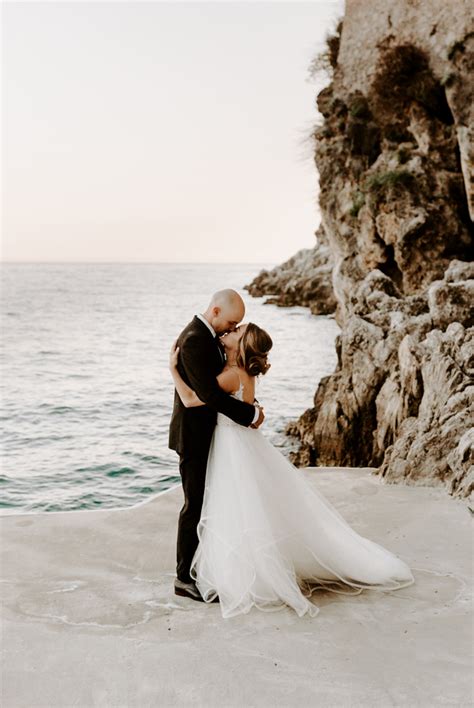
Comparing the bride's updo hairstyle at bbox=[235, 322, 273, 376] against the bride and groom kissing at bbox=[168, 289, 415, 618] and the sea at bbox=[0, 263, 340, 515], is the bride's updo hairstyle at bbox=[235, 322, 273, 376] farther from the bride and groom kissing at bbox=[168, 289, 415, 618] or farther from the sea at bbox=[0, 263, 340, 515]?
the sea at bbox=[0, 263, 340, 515]

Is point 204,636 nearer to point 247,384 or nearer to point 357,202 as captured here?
point 247,384

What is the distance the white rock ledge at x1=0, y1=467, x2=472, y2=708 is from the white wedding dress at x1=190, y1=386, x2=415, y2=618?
0.12 metres

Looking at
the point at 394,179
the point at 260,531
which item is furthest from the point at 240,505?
the point at 394,179

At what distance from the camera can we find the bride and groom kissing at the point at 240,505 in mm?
4473

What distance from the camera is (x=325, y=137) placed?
21.0 m

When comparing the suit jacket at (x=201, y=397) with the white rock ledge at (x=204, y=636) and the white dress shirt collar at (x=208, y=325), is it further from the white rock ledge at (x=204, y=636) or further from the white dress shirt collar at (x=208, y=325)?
the white rock ledge at (x=204, y=636)

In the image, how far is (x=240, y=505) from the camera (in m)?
4.53

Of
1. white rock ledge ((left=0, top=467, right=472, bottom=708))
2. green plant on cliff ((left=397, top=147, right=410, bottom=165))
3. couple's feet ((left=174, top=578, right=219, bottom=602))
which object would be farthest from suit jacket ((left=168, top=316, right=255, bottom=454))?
green plant on cliff ((left=397, top=147, right=410, bottom=165))

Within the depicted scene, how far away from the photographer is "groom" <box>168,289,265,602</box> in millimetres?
4492

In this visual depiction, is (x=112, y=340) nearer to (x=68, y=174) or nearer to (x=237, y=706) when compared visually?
(x=68, y=174)

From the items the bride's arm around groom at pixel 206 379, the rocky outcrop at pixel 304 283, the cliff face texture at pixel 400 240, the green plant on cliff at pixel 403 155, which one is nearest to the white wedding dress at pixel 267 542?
the bride's arm around groom at pixel 206 379

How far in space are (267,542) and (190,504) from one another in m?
0.60

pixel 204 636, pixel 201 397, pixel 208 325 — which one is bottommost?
pixel 204 636

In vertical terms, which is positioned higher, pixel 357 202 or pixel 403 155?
pixel 403 155
